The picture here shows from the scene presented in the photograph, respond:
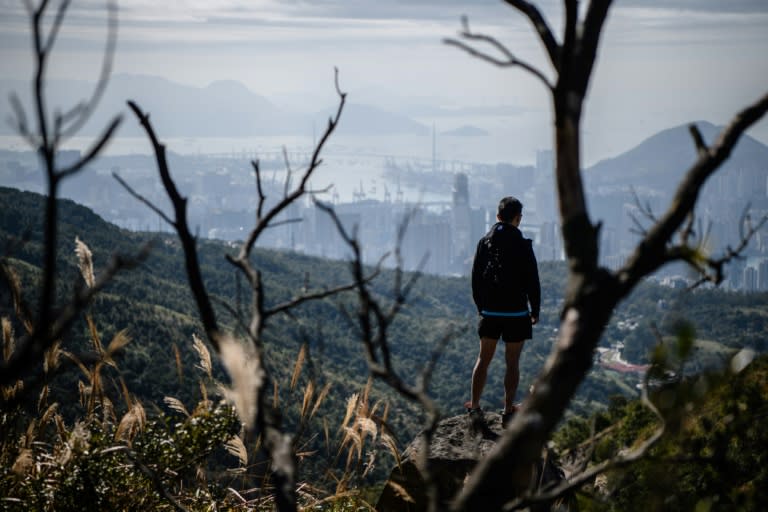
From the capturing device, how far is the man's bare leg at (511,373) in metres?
3.64

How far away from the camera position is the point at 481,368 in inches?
148

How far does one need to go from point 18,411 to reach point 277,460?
4.19 feet

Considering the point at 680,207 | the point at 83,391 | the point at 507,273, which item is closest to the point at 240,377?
the point at 680,207

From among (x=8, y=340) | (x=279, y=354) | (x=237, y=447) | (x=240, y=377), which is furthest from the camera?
(x=279, y=354)

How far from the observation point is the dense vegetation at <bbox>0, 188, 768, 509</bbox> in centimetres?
226

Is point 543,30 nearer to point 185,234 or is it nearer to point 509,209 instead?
point 185,234

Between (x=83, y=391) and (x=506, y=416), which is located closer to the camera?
(x=83, y=391)

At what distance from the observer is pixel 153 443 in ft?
7.95

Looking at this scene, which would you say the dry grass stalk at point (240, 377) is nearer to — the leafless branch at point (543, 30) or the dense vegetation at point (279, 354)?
the dense vegetation at point (279, 354)

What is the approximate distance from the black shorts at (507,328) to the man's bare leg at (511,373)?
48 millimetres

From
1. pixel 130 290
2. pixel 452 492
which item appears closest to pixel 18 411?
pixel 452 492

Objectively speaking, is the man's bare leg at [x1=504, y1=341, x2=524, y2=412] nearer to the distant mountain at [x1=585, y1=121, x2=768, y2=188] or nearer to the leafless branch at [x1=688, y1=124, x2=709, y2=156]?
the leafless branch at [x1=688, y1=124, x2=709, y2=156]

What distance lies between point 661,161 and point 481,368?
13485 centimetres

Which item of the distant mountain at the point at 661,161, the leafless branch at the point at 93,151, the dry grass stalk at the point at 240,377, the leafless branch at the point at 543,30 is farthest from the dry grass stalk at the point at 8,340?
the distant mountain at the point at 661,161
